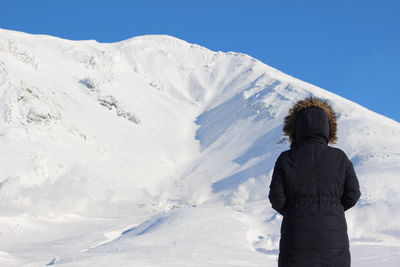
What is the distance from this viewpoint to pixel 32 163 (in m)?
39.2

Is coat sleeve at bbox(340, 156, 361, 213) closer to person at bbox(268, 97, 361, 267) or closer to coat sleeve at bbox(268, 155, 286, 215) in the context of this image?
person at bbox(268, 97, 361, 267)

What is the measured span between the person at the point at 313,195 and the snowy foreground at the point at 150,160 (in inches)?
328

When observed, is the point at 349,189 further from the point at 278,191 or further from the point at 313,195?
the point at 278,191

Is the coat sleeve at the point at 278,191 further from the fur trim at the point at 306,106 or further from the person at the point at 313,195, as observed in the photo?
the fur trim at the point at 306,106

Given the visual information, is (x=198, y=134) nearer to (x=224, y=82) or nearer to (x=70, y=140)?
(x=70, y=140)

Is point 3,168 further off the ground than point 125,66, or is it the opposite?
point 125,66

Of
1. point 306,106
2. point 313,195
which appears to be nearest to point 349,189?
point 313,195

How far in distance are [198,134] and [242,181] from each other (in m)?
18.8

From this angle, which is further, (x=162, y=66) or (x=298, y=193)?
(x=162, y=66)

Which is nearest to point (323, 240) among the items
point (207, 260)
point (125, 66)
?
point (207, 260)

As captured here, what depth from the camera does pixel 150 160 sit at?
49688 millimetres

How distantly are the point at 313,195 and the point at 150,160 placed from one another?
46.6 metres

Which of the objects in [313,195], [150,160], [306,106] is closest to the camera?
[313,195]

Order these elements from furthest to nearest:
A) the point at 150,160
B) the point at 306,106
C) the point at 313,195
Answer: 1. the point at 150,160
2. the point at 306,106
3. the point at 313,195
